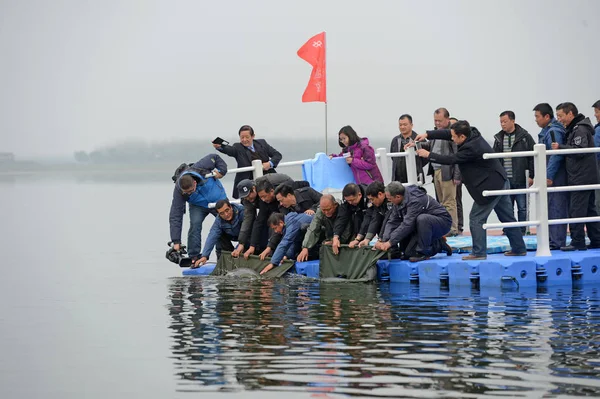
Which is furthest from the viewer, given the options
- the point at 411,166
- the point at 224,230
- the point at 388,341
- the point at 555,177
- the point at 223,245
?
the point at 223,245

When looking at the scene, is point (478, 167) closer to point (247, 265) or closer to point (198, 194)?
point (247, 265)

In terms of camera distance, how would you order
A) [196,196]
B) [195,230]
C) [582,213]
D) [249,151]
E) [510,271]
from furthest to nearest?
1. [249,151]
2. [195,230]
3. [196,196]
4. [582,213]
5. [510,271]

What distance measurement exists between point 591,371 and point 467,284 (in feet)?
16.2

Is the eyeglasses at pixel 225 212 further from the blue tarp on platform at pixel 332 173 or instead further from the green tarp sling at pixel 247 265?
the blue tarp on platform at pixel 332 173

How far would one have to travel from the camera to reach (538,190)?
14461 mm

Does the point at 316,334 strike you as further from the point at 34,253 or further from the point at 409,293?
the point at 34,253

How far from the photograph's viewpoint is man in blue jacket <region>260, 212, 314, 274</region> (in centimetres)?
1595

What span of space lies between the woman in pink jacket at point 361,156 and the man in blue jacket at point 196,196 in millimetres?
1846

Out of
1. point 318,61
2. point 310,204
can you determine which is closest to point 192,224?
point 310,204

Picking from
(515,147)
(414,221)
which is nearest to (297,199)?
(414,221)

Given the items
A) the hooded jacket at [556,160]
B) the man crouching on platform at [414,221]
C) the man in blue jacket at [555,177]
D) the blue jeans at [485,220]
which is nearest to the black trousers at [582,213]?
the man in blue jacket at [555,177]

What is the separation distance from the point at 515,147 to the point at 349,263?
2.63 meters

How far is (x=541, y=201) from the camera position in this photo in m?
14.5

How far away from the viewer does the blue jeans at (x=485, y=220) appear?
1443cm
